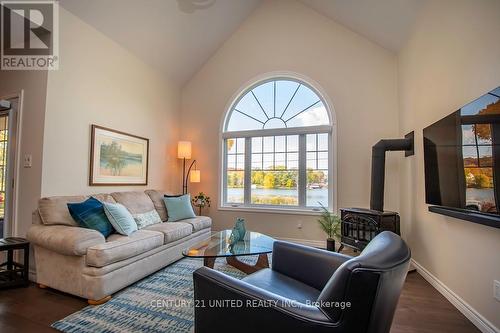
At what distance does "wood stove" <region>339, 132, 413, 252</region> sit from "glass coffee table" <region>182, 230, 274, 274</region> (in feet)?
4.08

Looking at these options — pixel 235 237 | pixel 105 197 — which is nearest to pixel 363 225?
pixel 235 237

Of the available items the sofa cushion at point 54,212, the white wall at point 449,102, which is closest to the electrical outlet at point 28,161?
the sofa cushion at point 54,212

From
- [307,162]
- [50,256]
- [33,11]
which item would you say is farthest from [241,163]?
[33,11]

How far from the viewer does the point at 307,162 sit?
13.3ft

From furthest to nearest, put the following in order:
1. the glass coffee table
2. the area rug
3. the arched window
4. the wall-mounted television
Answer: the arched window
the glass coffee table
the area rug
the wall-mounted television

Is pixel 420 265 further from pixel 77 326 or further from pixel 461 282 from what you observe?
pixel 77 326

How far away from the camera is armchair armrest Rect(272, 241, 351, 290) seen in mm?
1591

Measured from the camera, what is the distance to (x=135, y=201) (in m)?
3.27

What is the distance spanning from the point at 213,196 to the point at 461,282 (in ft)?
11.5

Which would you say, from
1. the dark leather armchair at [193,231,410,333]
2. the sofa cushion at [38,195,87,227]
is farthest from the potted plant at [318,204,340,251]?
the sofa cushion at [38,195,87,227]

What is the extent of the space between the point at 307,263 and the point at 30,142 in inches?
123

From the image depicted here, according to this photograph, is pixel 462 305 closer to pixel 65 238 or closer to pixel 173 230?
pixel 173 230

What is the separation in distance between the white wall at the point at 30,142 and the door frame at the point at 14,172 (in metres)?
0.03

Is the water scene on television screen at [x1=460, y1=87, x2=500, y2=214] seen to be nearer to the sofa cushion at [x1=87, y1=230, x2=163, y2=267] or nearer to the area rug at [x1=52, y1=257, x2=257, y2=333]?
the area rug at [x1=52, y1=257, x2=257, y2=333]
